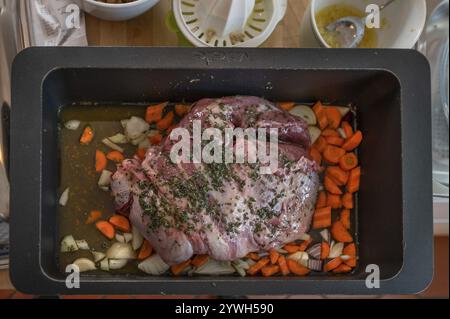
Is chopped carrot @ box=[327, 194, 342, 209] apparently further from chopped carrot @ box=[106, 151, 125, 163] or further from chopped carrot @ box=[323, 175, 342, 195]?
chopped carrot @ box=[106, 151, 125, 163]

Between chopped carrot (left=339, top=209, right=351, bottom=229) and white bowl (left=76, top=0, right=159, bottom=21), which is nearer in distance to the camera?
white bowl (left=76, top=0, right=159, bottom=21)

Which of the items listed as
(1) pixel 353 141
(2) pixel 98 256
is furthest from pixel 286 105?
(2) pixel 98 256

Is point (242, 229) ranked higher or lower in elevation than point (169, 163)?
lower

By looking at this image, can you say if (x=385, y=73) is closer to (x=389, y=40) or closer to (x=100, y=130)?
(x=389, y=40)

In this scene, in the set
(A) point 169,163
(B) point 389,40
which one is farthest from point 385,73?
(A) point 169,163

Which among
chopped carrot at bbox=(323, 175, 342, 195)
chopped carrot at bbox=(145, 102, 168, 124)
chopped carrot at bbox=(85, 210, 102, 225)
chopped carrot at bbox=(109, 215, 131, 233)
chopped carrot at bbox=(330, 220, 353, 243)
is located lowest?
chopped carrot at bbox=(330, 220, 353, 243)

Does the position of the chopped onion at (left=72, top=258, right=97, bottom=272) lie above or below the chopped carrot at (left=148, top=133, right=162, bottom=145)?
below

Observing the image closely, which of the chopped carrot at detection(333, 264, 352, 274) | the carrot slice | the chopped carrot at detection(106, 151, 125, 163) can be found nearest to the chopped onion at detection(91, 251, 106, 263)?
the chopped carrot at detection(106, 151, 125, 163)

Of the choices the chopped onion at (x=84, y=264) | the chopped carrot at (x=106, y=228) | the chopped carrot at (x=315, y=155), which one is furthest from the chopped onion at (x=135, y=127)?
the chopped carrot at (x=315, y=155)
